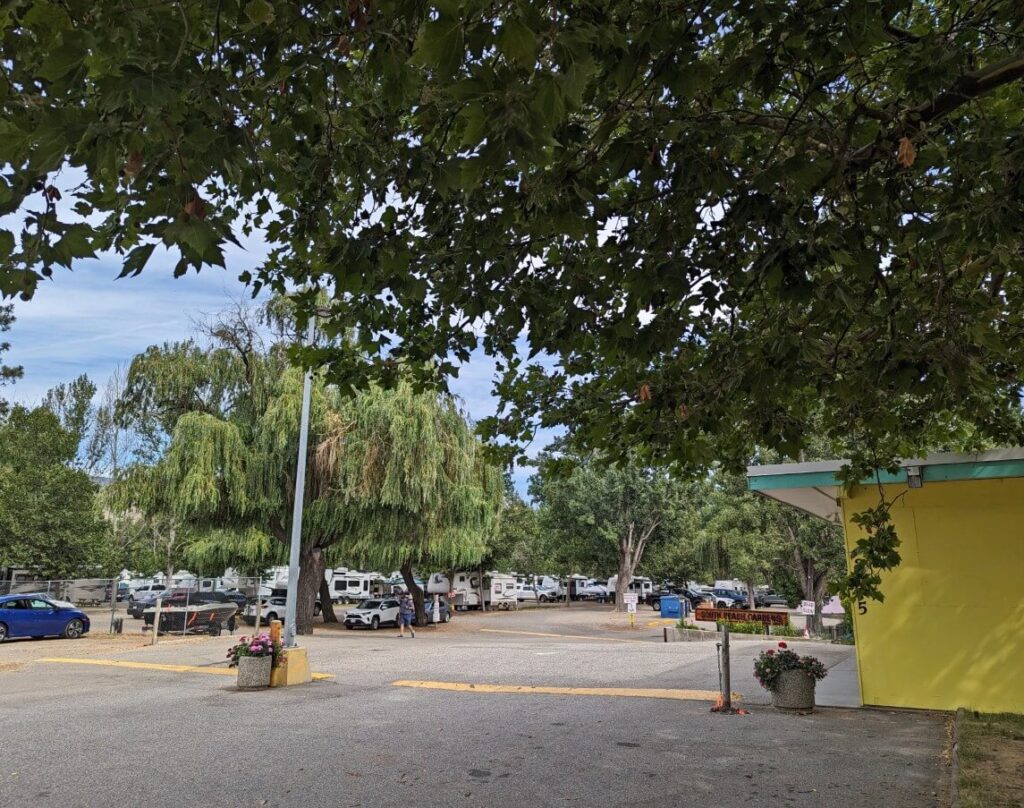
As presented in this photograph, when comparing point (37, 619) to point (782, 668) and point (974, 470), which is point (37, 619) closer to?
point (782, 668)

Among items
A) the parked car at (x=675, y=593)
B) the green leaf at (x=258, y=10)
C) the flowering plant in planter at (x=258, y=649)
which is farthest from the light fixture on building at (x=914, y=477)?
the parked car at (x=675, y=593)

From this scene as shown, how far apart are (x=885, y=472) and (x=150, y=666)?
15.0 metres

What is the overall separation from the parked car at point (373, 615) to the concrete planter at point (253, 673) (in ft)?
62.5

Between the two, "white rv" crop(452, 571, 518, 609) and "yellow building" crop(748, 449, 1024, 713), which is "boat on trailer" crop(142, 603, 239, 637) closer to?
"yellow building" crop(748, 449, 1024, 713)

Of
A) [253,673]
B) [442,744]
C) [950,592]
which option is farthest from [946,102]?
[253,673]

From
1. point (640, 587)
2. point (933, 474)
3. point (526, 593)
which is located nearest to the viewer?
point (933, 474)

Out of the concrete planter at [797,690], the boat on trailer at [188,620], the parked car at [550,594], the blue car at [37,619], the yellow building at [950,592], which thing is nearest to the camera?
the yellow building at [950,592]

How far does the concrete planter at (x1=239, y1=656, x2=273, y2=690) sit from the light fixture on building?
399 inches

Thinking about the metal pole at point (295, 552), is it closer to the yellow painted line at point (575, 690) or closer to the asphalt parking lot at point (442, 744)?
the asphalt parking lot at point (442, 744)

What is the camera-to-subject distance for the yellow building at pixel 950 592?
30.8 feet

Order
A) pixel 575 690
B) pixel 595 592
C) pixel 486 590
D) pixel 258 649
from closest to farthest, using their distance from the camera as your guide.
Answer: pixel 575 690, pixel 258 649, pixel 486 590, pixel 595 592

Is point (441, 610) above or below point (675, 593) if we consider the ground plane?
above

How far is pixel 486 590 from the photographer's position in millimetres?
50875

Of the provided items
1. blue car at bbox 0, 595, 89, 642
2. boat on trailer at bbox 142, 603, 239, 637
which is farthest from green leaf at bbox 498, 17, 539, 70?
blue car at bbox 0, 595, 89, 642
